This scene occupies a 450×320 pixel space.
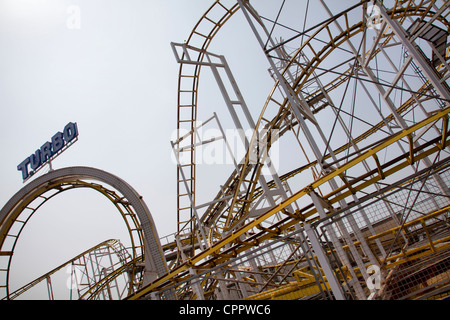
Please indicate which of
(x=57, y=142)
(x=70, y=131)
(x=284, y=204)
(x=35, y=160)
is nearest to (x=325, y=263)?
(x=284, y=204)

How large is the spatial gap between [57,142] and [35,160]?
179 cm

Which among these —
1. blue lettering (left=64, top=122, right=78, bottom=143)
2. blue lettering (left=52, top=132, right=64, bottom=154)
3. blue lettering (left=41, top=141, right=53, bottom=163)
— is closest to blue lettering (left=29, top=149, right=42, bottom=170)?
blue lettering (left=41, top=141, right=53, bottom=163)

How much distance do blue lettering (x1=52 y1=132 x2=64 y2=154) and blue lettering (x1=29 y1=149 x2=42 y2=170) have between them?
111cm

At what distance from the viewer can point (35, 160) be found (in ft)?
47.6

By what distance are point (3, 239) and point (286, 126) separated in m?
13.1

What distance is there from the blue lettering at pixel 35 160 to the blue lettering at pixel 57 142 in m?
1.11

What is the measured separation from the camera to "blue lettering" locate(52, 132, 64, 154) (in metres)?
13.8

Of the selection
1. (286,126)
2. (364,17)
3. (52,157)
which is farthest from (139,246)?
(364,17)

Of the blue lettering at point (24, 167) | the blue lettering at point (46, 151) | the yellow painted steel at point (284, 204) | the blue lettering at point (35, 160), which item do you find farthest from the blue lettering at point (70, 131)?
the yellow painted steel at point (284, 204)

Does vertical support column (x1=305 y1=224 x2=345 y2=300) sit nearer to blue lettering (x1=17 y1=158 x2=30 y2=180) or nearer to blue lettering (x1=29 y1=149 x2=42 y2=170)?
blue lettering (x1=29 y1=149 x2=42 y2=170)

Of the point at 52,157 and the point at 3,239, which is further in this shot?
the point at 52,157

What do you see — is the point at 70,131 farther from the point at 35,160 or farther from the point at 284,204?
the point at 284,204

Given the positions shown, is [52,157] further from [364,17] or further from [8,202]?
[364,17]

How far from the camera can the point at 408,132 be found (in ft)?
15.5
